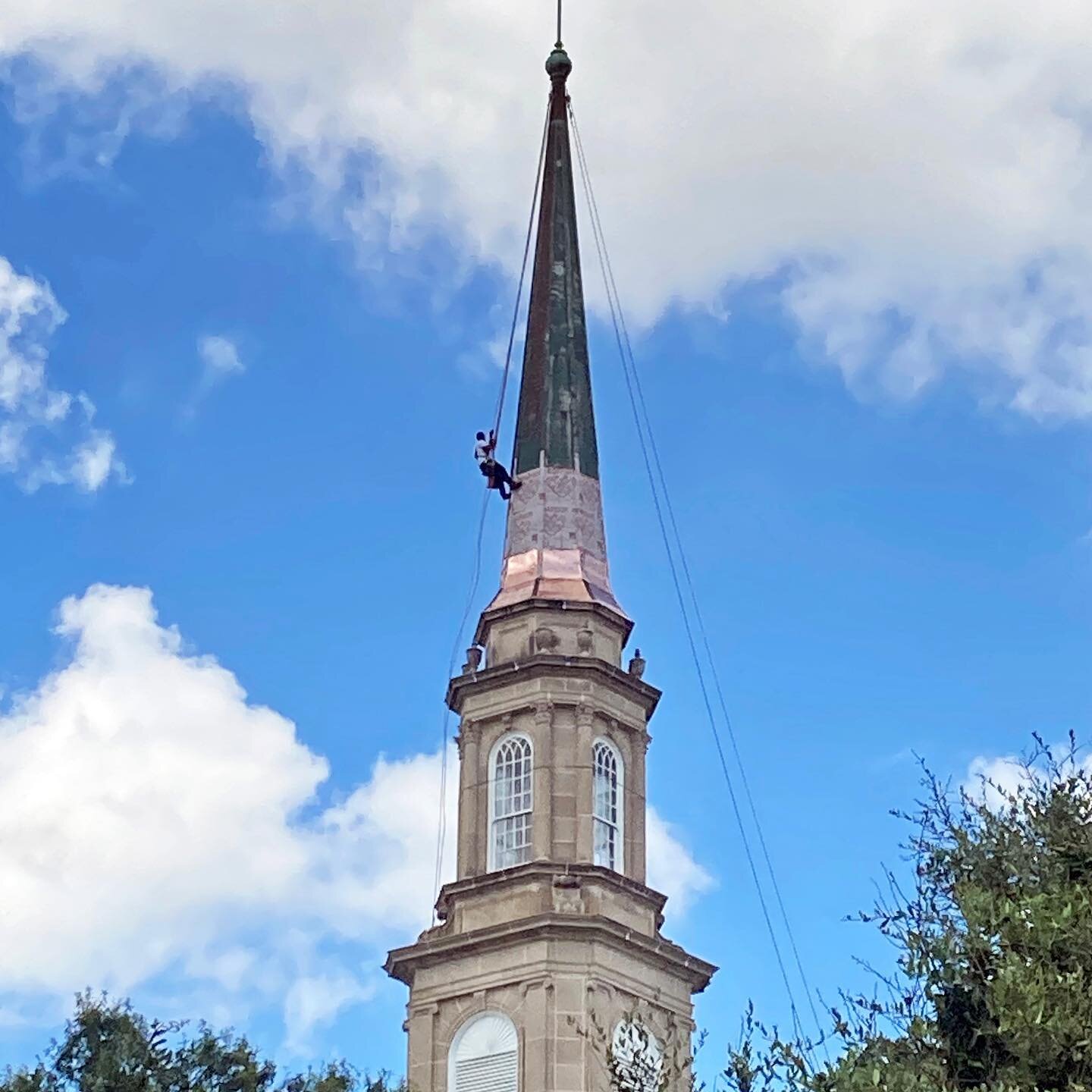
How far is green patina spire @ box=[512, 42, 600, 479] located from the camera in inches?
2119

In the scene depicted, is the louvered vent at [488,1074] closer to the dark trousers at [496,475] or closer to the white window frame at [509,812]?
the white window frame at [509,812]

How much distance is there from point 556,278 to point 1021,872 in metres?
32.6

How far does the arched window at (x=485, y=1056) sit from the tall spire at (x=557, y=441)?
9.69m

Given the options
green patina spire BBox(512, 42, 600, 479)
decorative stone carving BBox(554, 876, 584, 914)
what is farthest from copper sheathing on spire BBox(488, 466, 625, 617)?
decorative stone carving BBox(554, 876, 584, 914)

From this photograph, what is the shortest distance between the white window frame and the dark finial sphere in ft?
64.9

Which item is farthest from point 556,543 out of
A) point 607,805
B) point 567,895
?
point 567,895

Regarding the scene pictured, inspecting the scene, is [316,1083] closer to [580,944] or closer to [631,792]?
[580,944]

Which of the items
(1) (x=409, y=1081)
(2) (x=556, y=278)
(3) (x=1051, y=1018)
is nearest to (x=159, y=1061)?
(1) (x=409, y=1081)

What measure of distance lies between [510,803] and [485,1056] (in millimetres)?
5577

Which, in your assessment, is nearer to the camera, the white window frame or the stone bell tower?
the stone bell tower

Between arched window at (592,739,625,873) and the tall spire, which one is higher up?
the tall spire

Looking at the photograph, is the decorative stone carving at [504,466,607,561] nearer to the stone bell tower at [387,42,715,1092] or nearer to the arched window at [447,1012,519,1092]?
the stone bell tower at [387,42,715,1092]

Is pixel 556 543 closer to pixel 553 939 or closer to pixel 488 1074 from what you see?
pixel 553 939

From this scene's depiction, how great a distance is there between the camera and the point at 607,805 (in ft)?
160
